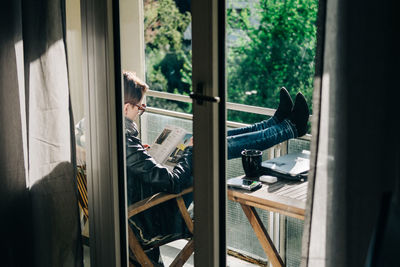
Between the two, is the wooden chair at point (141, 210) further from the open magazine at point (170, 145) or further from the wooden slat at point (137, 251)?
the open magazine at point (170, 145)

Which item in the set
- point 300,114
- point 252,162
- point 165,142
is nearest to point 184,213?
point 165,142

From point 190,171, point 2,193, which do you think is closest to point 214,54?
point 190,171

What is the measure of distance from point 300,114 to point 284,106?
7cm

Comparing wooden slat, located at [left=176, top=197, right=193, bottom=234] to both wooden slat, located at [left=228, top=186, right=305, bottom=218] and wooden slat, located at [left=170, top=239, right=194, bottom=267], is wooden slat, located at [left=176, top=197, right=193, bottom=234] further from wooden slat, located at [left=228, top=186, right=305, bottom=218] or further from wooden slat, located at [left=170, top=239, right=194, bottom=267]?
wooden slat, located at [left=228, top=186, right=305, bottom=218]

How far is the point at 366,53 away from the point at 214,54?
0.63 meters

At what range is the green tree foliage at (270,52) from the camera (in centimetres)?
151

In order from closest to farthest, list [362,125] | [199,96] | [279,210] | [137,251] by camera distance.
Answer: [362,125], [279,210], [199,96], [137,251]

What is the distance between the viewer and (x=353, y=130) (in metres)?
1.30

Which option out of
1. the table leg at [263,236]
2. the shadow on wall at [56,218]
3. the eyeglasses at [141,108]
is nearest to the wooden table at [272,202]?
the table leg at [263,236]

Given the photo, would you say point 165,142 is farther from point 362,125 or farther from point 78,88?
point 362,125

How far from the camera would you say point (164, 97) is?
2012 mm

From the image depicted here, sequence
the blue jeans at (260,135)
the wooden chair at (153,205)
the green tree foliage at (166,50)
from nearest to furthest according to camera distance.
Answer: the blue jeans at (260,135), the green tree foliage at (166,50), the wooden chair at (153,205)

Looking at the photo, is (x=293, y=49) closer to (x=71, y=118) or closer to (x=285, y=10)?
(x=285, y=10)

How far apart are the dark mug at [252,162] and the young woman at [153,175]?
0.07ft
